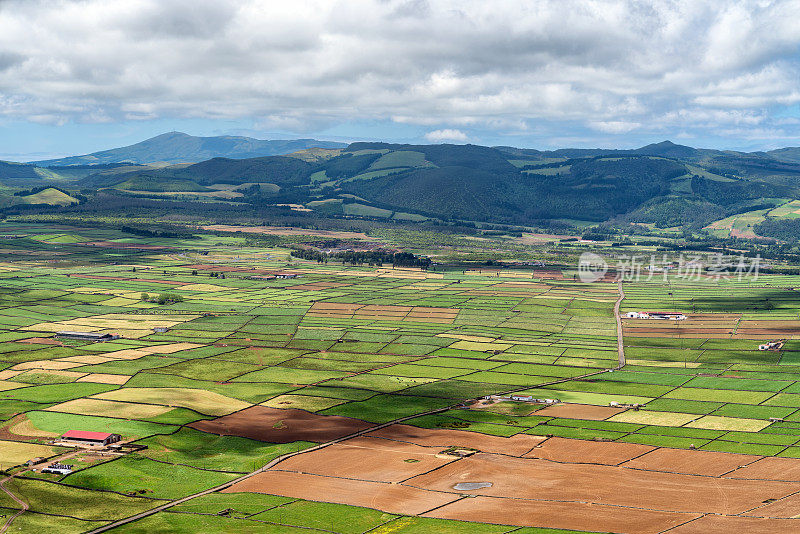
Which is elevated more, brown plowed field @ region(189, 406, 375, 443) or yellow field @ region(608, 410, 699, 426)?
yellow field @ region(608, 410, 699, 426)

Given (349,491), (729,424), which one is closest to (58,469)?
(349,491)

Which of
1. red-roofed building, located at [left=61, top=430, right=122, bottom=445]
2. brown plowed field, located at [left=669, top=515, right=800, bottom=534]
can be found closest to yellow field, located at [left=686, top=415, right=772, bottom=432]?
brown plowed field, located at [left=669, top=515, right=800, bottom=534]

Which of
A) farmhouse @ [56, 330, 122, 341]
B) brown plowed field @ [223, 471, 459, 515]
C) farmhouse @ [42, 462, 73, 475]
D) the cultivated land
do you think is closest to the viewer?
the cultivated land

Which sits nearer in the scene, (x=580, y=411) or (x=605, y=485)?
(x=605, y=485)

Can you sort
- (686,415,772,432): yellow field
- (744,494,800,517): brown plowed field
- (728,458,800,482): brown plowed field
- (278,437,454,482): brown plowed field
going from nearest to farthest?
1. (744,494,800,517): brown plowed field
2. (728,458,800,482): brown plowed field
3. (278,437,454,482): brown plowed field
4. (686,415,772,432): yellow field

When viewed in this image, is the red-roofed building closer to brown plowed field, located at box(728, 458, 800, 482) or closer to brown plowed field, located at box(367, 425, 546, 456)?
brown plowed field, located at box(367, 425, 546, 456)

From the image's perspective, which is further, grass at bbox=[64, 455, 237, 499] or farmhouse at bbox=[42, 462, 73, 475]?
farmhouse at bbox=[42, 462, 73, 475]

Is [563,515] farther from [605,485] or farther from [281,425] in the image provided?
[281,425]
